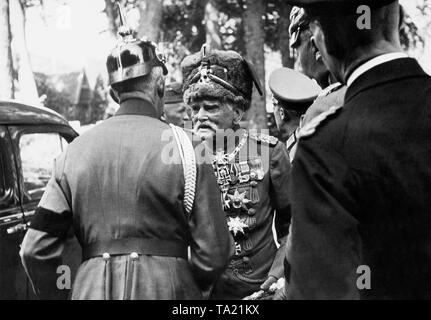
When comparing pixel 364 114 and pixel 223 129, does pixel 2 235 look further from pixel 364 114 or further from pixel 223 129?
pixel 364 114

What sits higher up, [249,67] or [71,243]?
[249,67]

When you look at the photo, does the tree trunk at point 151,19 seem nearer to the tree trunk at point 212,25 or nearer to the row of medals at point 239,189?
the tree trunk at point 212,25

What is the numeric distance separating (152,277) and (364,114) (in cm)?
140

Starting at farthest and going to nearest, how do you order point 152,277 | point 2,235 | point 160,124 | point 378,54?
point 2,235 → point 160,124 → point 152,277 → point 378,54

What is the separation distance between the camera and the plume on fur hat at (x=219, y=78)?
4055 mm

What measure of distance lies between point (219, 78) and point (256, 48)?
1007 cm

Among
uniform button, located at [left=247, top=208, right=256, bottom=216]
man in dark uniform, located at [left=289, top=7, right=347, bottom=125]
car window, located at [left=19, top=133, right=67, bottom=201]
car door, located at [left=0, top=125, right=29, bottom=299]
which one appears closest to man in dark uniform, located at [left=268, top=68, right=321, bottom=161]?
uniform button, located at [left=247, top=208, right=256, bottom=216]

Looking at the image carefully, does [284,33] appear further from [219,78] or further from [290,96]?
[219,78]

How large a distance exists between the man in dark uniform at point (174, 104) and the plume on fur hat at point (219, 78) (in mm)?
2112

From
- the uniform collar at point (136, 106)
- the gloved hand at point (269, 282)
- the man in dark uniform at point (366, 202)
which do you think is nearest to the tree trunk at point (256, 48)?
the gloved hand at point (269, 282)

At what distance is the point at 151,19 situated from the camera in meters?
13.8

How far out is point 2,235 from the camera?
236 inches

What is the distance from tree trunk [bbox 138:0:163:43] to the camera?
1372 cm

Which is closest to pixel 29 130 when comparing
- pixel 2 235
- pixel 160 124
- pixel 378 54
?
pixel 2 235
